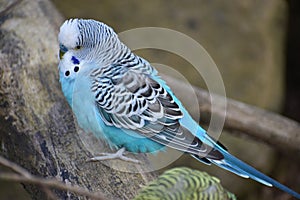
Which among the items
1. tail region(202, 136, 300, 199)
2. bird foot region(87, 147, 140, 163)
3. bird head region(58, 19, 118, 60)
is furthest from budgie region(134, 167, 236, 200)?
bird head region(58, 19, 118, 60)

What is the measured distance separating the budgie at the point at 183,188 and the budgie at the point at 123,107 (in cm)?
79

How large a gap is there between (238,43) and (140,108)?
8.07 feet

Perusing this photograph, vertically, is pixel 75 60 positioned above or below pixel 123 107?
above

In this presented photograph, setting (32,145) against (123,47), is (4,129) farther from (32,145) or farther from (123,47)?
(123,47)

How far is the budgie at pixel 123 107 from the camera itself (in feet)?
9.61

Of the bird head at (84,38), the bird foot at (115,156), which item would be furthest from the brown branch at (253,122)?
the bird foot at (115,156)

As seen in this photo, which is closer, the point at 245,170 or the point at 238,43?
the point at 245,170

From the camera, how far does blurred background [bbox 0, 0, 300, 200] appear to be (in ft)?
16.4

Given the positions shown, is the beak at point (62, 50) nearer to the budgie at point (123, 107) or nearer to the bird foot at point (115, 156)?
the budgie at point (123, 107)

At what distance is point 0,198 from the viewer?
187 inches

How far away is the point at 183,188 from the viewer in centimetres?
203

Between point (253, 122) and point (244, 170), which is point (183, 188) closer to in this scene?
point (244, 170)

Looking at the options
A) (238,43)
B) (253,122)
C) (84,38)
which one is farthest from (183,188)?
(238,43)

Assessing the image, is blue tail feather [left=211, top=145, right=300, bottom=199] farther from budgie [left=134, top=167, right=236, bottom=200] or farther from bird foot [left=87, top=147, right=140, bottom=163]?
budgie [left=134, top=167, right=236, bottom=200]
